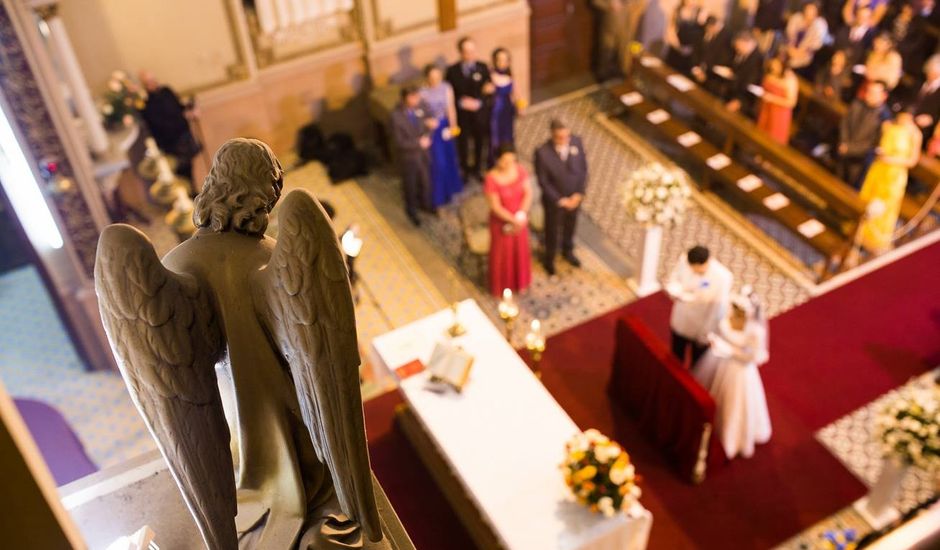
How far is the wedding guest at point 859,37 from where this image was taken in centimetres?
1000

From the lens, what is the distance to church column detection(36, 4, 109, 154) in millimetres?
7363

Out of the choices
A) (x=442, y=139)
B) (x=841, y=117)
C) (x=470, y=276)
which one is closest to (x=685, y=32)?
(x=841, y=117)

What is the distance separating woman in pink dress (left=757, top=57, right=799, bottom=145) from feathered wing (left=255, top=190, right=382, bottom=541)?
306 inches

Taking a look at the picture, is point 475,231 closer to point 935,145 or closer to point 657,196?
point 657,196

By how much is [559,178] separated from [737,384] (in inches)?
101

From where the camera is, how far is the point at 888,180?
27.7 feet

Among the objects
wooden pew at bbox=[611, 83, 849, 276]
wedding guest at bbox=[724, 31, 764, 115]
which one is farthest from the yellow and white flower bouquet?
wedding guest at bbox=[724, 31, 764, 115]

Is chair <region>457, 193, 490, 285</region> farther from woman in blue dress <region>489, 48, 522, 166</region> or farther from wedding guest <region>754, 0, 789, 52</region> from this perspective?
wedding guest <region>754, 0, 789, 52</region>

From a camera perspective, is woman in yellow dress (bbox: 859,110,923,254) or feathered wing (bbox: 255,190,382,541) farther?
woman in yellow dress (bbox: 859,110,923,254)

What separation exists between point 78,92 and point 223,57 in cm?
205

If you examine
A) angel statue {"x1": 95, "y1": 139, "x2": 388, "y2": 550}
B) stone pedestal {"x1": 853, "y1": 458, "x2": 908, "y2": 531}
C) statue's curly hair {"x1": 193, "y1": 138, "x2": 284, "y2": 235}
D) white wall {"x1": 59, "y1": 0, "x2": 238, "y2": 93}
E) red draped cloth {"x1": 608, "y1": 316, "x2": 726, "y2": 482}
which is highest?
statue's curly hair {"x1": 193, "y1": 138, "x2": 284, "y2": 235}

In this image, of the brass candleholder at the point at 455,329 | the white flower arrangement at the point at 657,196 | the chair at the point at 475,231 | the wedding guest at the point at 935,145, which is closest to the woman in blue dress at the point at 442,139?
the chair at the point at 475,231

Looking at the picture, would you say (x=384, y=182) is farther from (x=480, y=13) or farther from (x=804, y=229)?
(x=804, y=229)

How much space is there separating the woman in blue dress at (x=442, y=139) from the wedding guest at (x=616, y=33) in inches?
111
